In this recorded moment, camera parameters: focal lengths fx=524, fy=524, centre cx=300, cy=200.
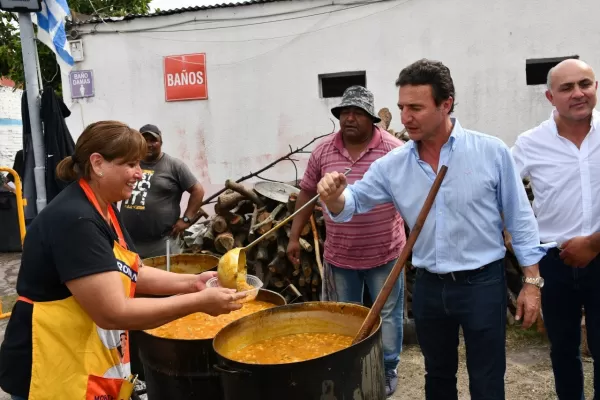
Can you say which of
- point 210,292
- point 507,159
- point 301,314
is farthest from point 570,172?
point 210,292

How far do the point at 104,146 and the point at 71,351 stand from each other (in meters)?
0.84

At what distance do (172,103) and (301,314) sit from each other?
8066 millimetres

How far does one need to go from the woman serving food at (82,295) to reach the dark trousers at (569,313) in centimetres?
193

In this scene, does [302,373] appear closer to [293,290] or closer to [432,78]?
[432,78]

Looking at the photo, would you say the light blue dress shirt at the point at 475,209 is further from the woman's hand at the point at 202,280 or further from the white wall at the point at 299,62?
the white wall at the point at 299,62

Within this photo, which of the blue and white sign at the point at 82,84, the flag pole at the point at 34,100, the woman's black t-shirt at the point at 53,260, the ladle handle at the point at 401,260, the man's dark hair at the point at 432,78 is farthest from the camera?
the blue and white sign at the point at 82,84

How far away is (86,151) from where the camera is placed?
7.04 ft

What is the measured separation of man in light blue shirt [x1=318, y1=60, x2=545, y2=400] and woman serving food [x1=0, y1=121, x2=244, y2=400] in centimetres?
95

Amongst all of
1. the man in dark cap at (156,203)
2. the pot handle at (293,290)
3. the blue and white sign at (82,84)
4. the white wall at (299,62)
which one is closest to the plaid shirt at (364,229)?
the pot handle at (293,290)

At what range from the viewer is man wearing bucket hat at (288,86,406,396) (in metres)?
3.86

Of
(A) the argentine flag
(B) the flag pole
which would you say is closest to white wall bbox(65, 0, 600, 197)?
(A) the argentine flag

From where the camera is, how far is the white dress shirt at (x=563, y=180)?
2.94 meters

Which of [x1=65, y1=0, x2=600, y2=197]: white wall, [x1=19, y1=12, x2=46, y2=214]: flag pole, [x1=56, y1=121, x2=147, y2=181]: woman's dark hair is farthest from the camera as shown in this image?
[x1=65, y1=0, x2=600, y2=197]: white wall

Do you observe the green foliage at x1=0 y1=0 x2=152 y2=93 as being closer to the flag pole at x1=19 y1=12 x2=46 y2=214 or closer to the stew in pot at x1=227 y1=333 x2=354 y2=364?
the flag pole at x1=19 y1=12 x2=46 y2=214
